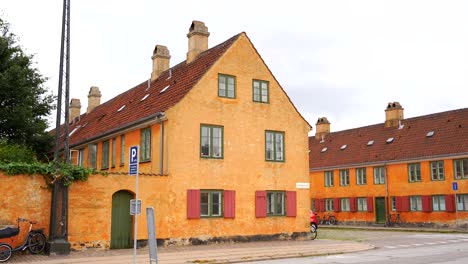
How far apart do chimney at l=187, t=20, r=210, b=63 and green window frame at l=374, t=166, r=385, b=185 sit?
19.6 meters

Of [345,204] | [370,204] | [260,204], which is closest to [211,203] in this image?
[260,204]

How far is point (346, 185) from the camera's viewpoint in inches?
1674

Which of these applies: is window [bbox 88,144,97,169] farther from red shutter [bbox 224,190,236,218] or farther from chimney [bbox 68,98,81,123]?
chimney [bbox 68,98,81,123]

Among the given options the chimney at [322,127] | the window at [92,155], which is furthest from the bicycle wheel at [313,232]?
the chimney at [322,127]

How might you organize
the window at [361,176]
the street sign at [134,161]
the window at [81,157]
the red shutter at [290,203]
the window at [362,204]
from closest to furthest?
the street sign at [134,161] < the red shutter at [290,203] < the window at [81,157] < the window at [362,204] < the window at [361,176]

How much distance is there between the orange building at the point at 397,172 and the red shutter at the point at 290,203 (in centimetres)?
1473

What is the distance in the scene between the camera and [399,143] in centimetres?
3947

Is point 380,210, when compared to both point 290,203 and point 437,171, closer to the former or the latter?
point 437,171

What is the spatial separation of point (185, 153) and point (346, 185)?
24732 millimetres

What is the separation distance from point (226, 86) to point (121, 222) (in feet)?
24.7

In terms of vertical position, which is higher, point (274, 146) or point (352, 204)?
point (274, 146)

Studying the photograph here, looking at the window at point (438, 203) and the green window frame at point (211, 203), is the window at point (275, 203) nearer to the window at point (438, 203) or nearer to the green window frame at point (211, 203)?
the green window frame at point (211, 203)

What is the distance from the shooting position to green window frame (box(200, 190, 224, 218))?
69.3 ft

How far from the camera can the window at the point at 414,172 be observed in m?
36.7
